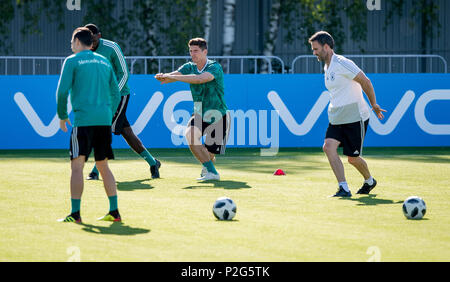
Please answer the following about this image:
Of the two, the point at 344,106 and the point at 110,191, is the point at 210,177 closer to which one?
the point at 344,106

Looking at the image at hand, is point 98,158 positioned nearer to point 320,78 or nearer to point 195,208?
point 195,208

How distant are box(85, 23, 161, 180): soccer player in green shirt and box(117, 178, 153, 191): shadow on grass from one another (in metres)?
0.56

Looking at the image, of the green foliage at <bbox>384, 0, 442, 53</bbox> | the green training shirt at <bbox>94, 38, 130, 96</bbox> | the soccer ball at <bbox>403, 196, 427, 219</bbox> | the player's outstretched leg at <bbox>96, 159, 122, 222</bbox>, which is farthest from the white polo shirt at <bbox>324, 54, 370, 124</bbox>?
the green foliage at <bbox>384, 0, 442, 53</bbox>

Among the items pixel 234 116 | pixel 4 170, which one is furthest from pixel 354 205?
pixel 234 116

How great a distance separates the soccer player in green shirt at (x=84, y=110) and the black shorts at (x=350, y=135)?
3.44 meters

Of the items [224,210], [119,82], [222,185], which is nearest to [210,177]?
[222,185]

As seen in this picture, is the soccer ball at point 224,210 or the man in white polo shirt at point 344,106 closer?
the soccer ball at point 224,210

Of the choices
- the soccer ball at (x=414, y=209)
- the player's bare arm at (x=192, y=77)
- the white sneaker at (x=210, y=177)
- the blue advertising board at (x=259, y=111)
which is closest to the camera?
the soccer ball at (x=414, y=209)

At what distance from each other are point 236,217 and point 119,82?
13.7 ft

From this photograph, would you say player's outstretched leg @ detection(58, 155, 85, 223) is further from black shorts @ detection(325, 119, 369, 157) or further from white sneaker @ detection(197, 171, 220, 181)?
white sneaker @ detection(197, 171, 220, 181)

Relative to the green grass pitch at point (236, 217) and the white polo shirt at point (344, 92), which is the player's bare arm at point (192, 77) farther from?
the white polo shirt at point (344, 92)

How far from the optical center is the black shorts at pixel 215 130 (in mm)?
12133

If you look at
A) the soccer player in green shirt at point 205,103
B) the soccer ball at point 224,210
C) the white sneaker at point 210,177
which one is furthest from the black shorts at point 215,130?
the soccer ball at point 224,210

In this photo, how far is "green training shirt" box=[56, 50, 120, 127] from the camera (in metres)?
8.19
